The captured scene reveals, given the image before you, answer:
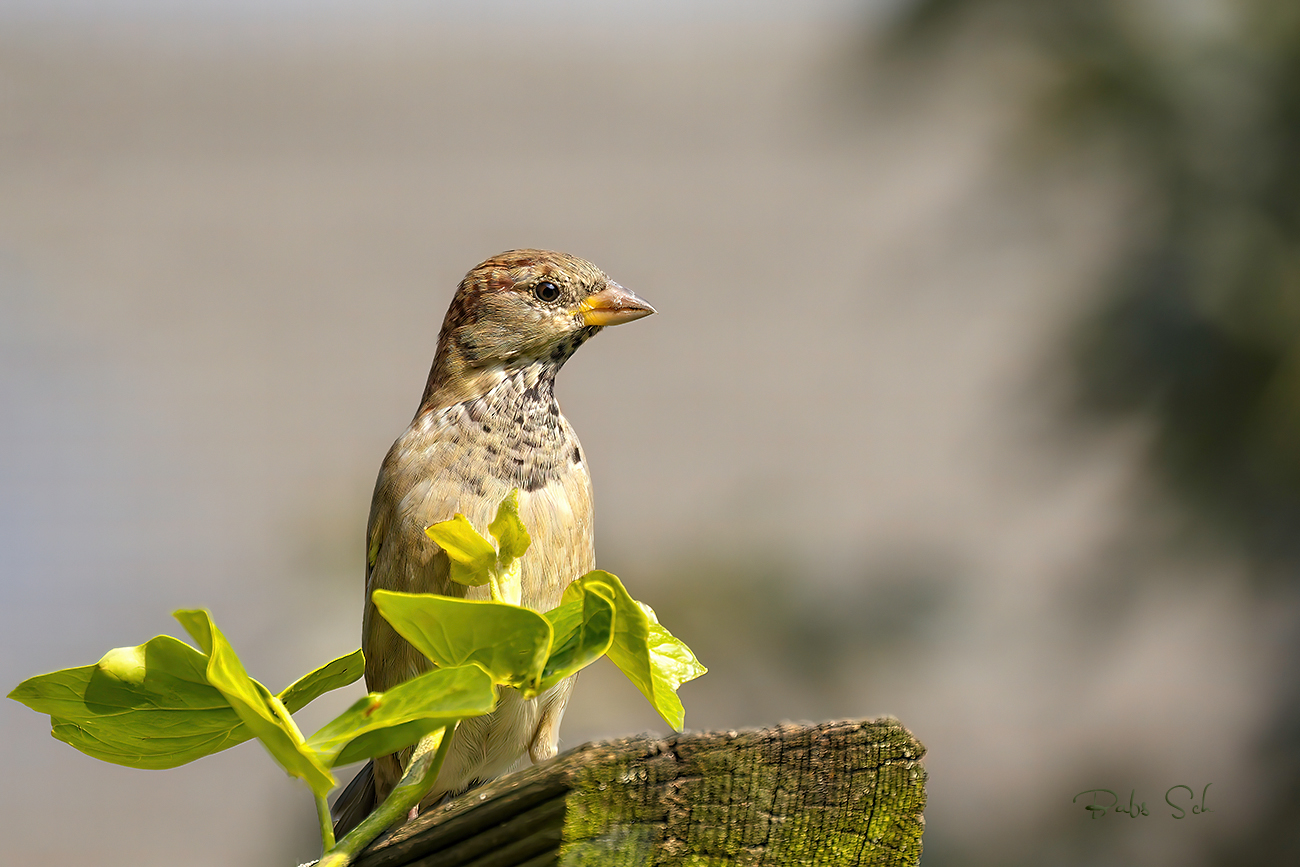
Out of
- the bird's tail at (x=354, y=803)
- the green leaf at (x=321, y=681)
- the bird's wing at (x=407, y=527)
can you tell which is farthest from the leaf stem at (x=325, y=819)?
the bird's tail at (x=354, y=803)

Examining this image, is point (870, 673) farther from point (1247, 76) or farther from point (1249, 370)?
point (1247, 76)

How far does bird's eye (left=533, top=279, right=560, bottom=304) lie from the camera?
54.0 inches

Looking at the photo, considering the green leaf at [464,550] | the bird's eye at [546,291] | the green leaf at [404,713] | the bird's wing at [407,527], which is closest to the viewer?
the green leaf at [404,713]

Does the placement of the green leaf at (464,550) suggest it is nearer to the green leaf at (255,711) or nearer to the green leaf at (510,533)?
the green leaf at (510,533)

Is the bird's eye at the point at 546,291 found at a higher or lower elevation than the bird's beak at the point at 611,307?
higher

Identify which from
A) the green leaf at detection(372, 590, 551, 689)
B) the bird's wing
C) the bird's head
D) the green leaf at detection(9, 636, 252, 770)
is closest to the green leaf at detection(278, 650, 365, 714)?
the green leaf at detection(9, 636, 252, 770)

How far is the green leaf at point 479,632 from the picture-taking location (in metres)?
0.55

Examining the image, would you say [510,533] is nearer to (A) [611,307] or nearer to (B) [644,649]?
(B) [644,649]

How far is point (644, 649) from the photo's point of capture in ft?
1.94

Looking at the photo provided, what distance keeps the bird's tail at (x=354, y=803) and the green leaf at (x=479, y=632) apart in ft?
2.94

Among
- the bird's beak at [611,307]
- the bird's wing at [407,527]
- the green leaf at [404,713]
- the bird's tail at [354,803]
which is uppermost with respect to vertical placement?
the bird's beak at [611,307]

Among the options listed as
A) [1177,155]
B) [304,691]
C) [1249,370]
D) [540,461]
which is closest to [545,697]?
[540,461]

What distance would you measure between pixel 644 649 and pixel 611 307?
0.83 m

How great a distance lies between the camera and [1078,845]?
3.76m
